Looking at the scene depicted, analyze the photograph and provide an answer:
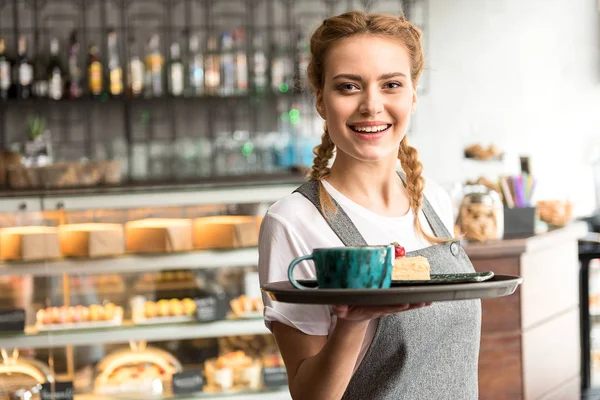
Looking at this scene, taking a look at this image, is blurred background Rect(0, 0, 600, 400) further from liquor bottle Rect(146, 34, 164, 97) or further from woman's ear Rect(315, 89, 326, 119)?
woman's ear Rect(315, 89, 326, 119)

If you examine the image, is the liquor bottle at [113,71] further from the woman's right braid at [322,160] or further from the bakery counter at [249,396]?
the woman's right braid at [322,160]

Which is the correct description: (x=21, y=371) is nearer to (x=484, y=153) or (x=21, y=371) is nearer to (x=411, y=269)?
(x=484, y=153)

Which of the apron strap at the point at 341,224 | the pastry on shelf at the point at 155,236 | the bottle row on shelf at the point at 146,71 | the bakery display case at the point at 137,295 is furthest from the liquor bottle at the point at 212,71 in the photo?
the apron strap at the point at 341,224

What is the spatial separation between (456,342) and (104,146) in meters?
5.57

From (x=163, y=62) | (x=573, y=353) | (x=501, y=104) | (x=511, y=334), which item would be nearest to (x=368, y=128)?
(x=511, y=334)

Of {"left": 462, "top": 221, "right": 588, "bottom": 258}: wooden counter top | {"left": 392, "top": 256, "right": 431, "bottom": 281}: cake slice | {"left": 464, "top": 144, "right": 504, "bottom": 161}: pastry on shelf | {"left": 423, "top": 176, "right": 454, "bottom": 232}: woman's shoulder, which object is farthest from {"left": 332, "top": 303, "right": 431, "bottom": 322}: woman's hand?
{"left": 464, "top": 144, "right": 504, "bottom": 161}: pastry on shelf

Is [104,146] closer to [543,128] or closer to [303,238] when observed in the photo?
[543,128]

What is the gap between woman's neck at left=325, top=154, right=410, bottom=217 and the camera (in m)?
1.49

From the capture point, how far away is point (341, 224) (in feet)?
4.71

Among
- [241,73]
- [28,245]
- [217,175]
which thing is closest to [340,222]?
[28,245]

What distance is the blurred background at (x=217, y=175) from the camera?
3.56m

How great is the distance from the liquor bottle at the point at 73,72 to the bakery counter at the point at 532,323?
3711 mm

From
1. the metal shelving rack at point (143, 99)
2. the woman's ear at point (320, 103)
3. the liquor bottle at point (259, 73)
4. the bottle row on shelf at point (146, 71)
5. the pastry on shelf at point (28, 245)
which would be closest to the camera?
the woman's ear at point (320, 103)

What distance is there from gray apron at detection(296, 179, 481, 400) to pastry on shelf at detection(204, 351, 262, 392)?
7.76 ft
